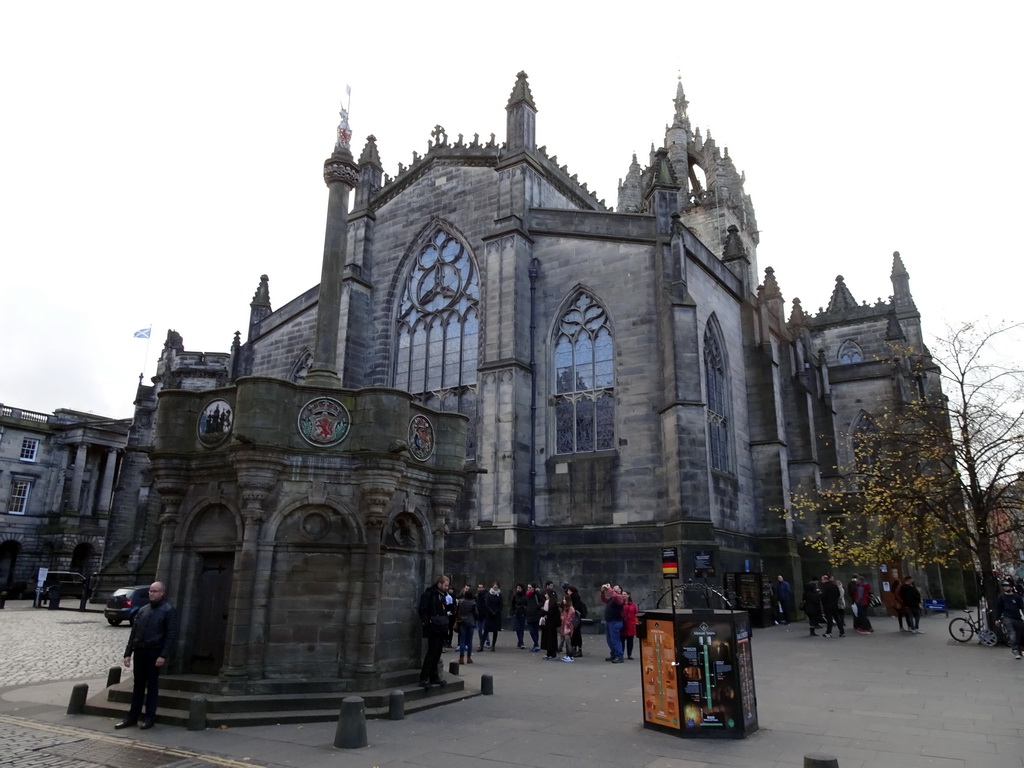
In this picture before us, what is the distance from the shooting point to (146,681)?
866 cm

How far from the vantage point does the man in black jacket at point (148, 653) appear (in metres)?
8.56

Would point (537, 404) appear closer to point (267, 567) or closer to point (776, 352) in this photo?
point (776, 352)

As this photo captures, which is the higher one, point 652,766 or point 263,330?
point 263,330

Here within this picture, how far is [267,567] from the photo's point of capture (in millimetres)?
9602

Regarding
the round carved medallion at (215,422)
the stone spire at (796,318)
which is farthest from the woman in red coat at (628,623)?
the stone spire at (796,318)

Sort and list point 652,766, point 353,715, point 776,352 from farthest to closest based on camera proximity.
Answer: point 776,352, point 353,715, point 652,766

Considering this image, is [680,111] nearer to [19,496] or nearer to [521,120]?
[521,120]

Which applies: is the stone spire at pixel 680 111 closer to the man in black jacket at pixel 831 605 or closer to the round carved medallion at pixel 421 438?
the man in black jacket at pixel 831 605

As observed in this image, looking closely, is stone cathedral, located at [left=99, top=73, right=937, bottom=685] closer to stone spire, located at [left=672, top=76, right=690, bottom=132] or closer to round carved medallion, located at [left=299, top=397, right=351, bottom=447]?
round carved medallion, located at [left=299, top=397, right=351, bottom=447]

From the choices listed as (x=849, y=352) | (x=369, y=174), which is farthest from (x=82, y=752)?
(x=849, y=352)

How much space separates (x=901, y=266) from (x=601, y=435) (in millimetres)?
32592

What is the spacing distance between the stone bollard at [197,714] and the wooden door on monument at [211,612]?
121 centimetres

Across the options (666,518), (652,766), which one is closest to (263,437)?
(652,766)

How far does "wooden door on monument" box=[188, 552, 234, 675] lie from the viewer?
9.84 m
